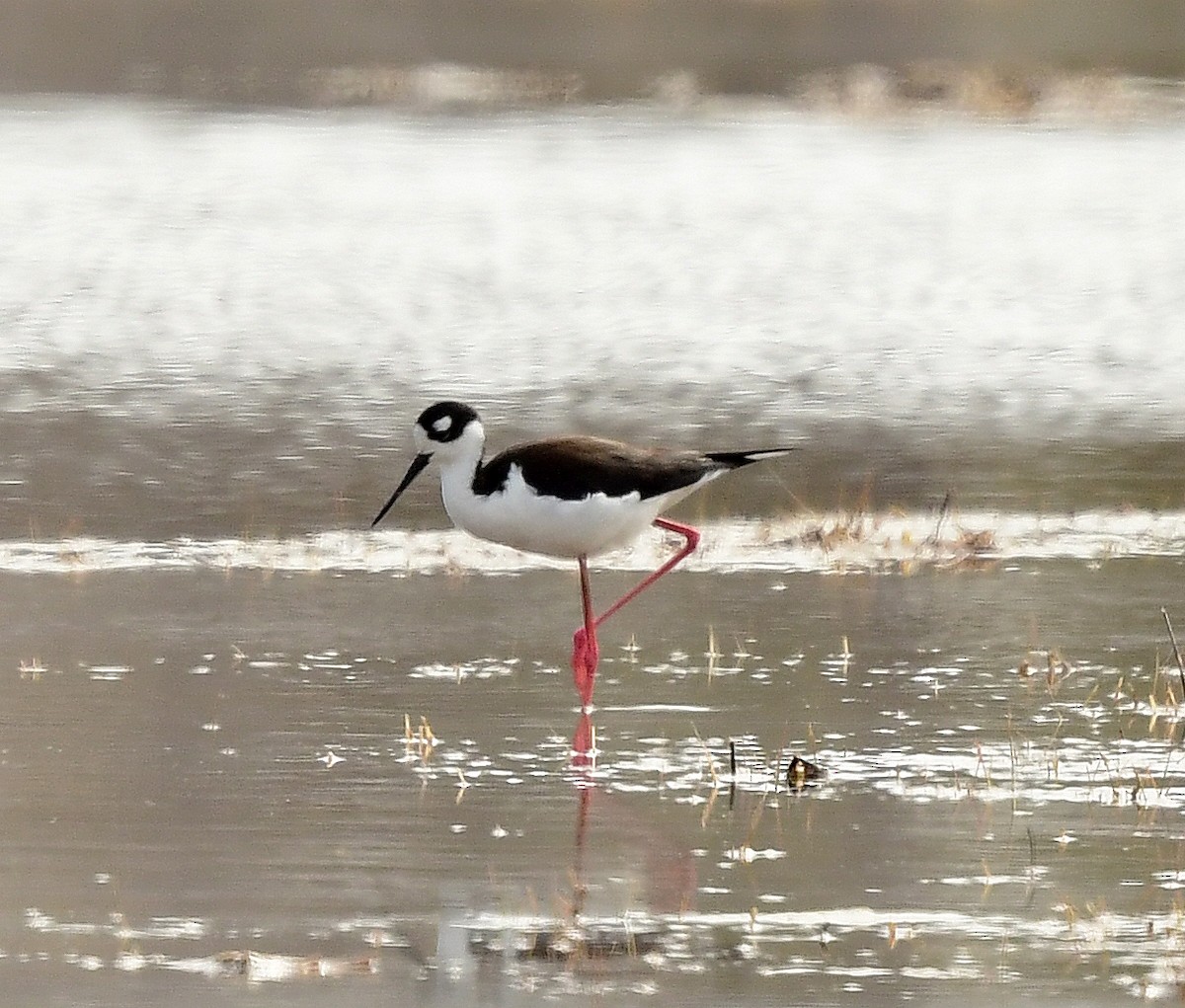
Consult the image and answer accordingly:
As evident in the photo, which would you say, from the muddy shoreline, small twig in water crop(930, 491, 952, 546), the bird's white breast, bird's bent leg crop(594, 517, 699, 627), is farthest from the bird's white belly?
the muddy shoreline

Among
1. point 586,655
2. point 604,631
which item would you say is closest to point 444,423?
point 604,631

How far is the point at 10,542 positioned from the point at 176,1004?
5164 millimetres

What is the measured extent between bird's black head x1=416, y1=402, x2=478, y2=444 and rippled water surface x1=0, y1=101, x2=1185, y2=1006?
566 millimetres

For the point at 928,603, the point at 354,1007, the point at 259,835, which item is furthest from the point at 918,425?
the point at 354,1007

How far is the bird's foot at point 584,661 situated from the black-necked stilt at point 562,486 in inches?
0.6

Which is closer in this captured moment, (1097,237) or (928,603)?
(928,603)

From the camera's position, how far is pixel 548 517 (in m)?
8.05

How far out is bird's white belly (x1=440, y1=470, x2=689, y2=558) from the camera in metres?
8.05

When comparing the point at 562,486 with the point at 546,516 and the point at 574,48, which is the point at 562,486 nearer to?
the point at 546,516

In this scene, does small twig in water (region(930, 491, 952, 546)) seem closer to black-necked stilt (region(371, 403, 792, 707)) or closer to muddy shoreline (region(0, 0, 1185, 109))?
black-necked stilt (region(371, 403, 792, 707))

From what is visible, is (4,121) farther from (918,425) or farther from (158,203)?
(918,425)

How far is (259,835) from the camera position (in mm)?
5820

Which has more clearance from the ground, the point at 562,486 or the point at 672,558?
the point at 562,486

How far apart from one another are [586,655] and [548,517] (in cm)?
57
